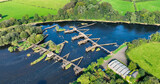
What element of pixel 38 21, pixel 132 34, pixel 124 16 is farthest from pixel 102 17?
pixel 38 21

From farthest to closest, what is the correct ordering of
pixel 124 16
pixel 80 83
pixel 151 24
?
pixel 124 16
pixel 151 24
pixel 80 83

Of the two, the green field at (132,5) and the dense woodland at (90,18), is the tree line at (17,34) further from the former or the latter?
the green field at (132,5)

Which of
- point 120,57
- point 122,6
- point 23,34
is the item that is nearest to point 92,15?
point 122,6

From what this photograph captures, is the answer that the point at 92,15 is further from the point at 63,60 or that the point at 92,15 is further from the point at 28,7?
the point at 28,7

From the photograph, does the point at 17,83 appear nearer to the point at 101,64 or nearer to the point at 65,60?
the point at 65,60

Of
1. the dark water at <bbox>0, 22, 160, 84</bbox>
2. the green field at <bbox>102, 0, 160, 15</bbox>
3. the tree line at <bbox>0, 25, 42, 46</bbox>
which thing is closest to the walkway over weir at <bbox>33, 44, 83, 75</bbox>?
the dark water at <bbox>0, 22, 160, 84</bbox>

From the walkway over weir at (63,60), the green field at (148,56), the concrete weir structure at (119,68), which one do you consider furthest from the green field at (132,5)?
the walkway over weir at (63,60)
